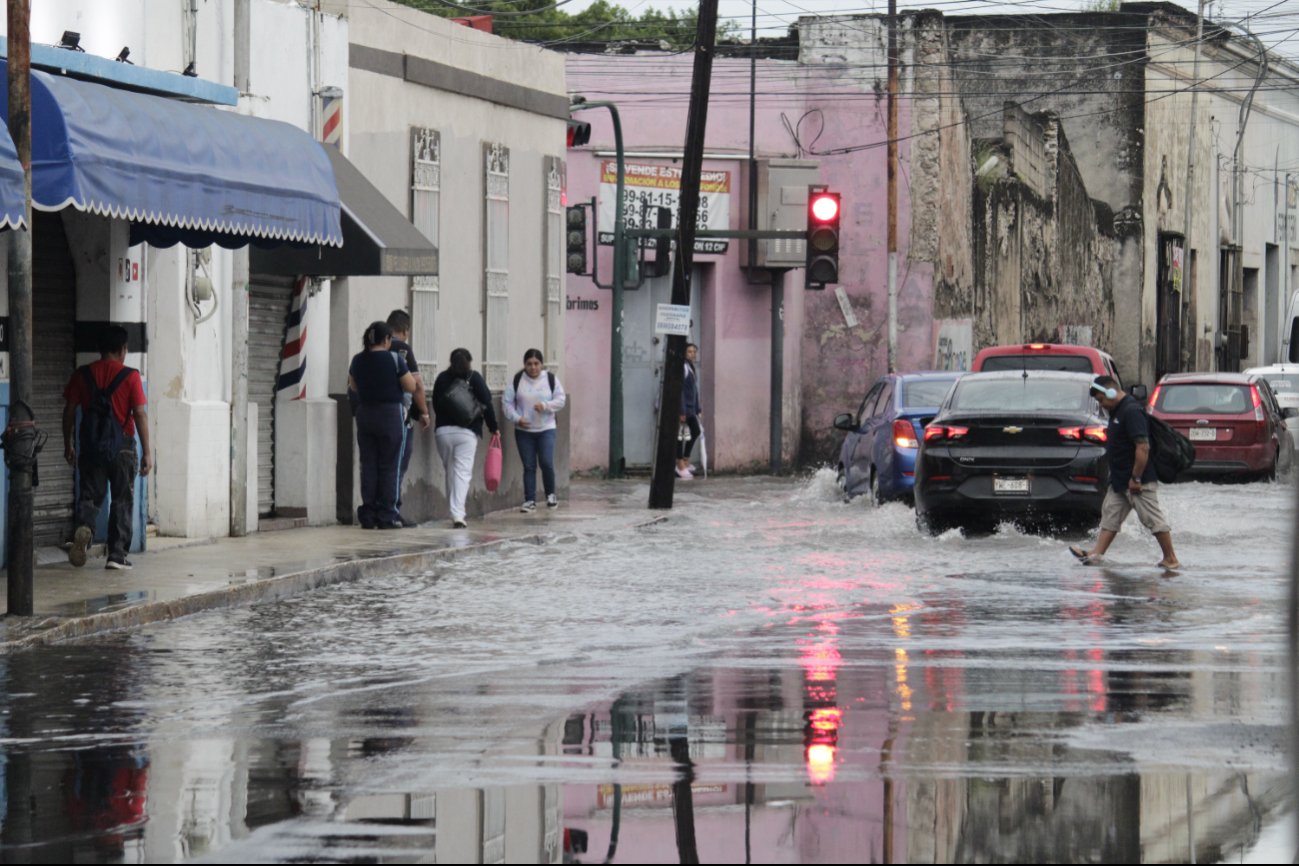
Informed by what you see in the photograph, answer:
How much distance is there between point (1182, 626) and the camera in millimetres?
13570

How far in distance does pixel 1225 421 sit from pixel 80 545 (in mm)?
18342

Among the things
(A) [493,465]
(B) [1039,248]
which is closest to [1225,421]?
(A) [493,465]

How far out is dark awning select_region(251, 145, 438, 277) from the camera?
20.2m

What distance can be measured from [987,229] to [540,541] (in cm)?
2298

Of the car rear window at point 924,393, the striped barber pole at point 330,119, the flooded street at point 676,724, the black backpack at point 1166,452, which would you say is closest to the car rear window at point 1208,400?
the car rear window at point 924,393

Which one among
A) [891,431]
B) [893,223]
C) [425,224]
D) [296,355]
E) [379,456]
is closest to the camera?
[379,456]

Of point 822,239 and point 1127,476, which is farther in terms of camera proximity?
point 822,239

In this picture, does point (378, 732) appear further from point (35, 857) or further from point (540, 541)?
point (540, 541)

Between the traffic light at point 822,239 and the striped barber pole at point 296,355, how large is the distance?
606cm

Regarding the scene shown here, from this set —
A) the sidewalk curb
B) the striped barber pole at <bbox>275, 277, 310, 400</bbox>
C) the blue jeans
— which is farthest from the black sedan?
the striped barber pole at <bbox>275, 277, 310, 400</bbox>

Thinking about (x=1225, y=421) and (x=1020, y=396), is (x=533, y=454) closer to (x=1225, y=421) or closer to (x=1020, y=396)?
(x=1020, y=396)

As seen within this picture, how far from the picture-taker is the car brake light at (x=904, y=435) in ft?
78.2

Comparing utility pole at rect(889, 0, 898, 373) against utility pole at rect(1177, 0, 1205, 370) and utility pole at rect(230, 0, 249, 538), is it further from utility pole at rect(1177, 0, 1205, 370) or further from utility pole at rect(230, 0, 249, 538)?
utility pole at rect(230, 0, 249, 538)

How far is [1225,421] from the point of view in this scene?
1188 inches
